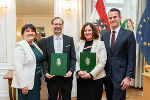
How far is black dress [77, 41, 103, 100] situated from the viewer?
1.87m

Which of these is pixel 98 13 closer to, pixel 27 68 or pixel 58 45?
pixel 58 45

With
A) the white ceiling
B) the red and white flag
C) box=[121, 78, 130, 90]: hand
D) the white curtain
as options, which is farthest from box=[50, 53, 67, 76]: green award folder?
the white ceiling

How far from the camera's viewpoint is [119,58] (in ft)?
5.77

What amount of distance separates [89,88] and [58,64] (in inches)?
20.4

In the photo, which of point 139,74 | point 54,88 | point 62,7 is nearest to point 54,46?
point 54,88

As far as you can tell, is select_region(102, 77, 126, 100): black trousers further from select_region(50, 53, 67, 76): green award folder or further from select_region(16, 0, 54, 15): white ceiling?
select_region(16, 0, 54, 15): white ceiling

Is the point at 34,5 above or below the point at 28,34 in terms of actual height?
above

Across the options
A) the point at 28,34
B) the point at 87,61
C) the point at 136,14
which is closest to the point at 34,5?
the point at 136,14

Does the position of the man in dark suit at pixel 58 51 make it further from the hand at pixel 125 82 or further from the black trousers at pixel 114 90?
the hand at pixel 125 82

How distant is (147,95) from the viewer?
2.65 metres

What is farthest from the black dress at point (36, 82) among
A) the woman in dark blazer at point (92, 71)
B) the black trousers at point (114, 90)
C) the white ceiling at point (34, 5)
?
the white ceiling at point (34, 5)

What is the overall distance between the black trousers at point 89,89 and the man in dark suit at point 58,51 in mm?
163

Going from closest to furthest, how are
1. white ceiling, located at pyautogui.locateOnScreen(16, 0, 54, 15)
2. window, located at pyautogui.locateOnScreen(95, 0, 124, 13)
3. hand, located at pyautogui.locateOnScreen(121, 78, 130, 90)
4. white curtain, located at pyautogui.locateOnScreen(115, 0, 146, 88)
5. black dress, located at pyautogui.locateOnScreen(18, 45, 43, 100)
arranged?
hand, located at pyautogui.locateOnScreen(121, 78, 130, 90)
black dress, located at pyautogui.locateOnScreen(18, 45, 43, 100)
white curtain, located at pyautogui.locateOnScreen(115, 0, 146, 88)
window, located at pyautogui.locateOnScreen(95, 0, 124, 13)
white ceiling, located at pyautogui.locateOnScreen(16, 0, 54, 15)

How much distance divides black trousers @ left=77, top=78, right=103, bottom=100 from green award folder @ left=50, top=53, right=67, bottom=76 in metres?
0.28
